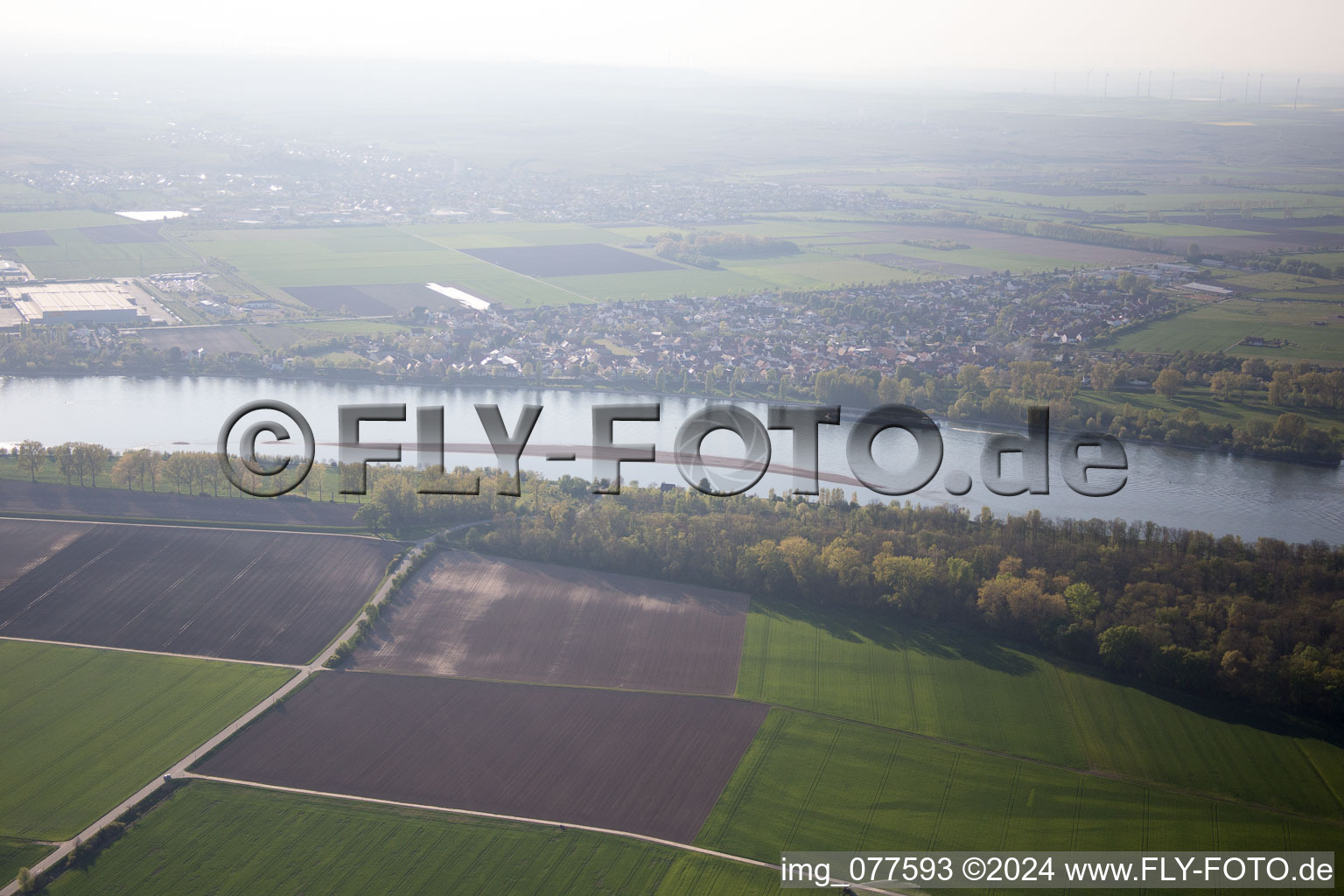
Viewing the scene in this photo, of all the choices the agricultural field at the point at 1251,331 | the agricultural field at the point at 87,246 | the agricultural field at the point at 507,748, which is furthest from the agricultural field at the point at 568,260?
the agricultural field at the point at 507,748

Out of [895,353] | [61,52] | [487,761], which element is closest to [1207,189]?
[895,353]

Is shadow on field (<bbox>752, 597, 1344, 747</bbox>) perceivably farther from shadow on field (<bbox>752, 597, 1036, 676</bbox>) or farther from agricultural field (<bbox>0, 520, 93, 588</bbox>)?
agricultural field (<bbox>0, 520, 93, 588</bbox>)

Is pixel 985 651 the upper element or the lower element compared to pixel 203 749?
upper

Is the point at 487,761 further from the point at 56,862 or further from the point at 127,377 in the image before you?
the point at 127,377

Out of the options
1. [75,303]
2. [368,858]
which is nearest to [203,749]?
[368,858]

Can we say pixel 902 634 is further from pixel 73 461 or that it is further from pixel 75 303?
pixel 75 303

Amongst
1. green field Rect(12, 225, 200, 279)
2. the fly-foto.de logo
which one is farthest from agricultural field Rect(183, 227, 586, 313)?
the fly-foto.de logo

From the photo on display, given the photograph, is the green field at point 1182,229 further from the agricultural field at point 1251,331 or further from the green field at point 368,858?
the green field at point 368,858
